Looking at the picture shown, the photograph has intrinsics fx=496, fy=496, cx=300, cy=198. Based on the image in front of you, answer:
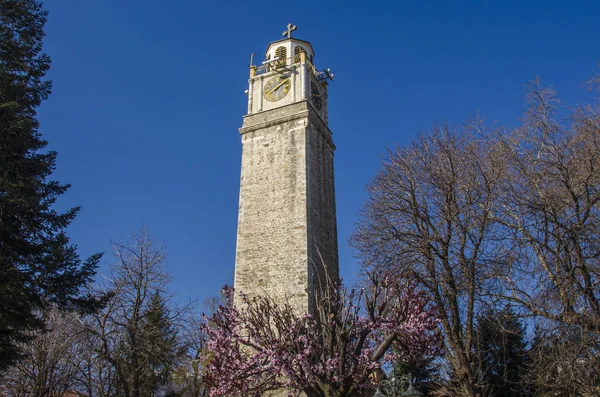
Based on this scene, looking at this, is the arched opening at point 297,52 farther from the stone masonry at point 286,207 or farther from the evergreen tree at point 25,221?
the evergreen tree at point 25,221

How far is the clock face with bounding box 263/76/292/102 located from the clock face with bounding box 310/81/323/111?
1.21 m

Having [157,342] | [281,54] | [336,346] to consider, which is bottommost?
[336,346]

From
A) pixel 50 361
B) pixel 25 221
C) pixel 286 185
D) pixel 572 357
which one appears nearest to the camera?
pixel 572 357

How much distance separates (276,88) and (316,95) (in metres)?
1.98

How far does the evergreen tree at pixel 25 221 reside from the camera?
432 inches

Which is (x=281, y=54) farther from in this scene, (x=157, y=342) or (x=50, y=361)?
(x=50, y=361)

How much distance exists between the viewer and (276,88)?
914 inches

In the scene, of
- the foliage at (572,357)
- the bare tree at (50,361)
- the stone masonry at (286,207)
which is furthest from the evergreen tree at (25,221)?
the foliage at (572,357)

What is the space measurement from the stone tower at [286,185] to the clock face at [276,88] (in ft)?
0.16

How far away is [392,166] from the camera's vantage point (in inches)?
586

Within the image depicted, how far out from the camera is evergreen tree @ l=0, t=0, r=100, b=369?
10969 mm

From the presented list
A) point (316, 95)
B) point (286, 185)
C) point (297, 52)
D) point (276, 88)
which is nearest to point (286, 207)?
point (286, 185)

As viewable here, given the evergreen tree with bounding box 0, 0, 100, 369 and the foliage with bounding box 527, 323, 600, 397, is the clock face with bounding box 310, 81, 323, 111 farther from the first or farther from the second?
the foliage with bounding box 527, 323, 600, 397

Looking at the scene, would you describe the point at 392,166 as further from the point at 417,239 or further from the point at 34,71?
the point at 34,71
